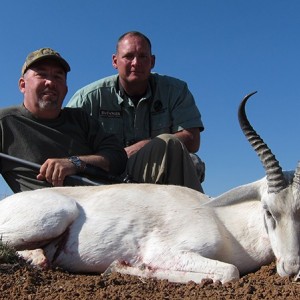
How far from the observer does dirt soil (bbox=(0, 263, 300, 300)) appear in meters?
3.99

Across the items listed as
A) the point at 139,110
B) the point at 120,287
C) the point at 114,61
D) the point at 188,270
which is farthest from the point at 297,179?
the point at 114,61

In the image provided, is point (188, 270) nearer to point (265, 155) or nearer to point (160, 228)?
point (160, 228)

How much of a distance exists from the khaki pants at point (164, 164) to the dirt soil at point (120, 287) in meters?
3.07

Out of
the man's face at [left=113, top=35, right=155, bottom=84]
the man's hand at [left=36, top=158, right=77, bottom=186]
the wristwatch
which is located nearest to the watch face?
the wristwatch

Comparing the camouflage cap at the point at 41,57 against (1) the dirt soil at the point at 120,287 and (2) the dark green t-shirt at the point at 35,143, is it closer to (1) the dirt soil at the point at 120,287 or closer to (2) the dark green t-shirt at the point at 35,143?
(2) the dark green t-shirt at the point at 35,143

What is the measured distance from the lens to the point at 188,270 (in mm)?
4832

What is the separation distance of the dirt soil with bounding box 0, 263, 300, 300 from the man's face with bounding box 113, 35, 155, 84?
497cm

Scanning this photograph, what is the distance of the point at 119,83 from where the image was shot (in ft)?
31.2

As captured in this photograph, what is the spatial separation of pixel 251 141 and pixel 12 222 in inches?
94.8

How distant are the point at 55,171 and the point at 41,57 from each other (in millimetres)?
1740

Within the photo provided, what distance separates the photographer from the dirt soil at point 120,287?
3.99m

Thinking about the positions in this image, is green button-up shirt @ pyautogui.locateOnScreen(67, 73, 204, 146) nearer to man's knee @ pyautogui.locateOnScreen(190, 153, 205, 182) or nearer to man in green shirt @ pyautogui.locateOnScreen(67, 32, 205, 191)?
man in green shirt @ pyautogui.locateOnScreen(67, 32, 205, 191)

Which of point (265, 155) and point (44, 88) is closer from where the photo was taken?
point (265, 155)

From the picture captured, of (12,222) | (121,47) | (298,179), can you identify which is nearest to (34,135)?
(12,222)
